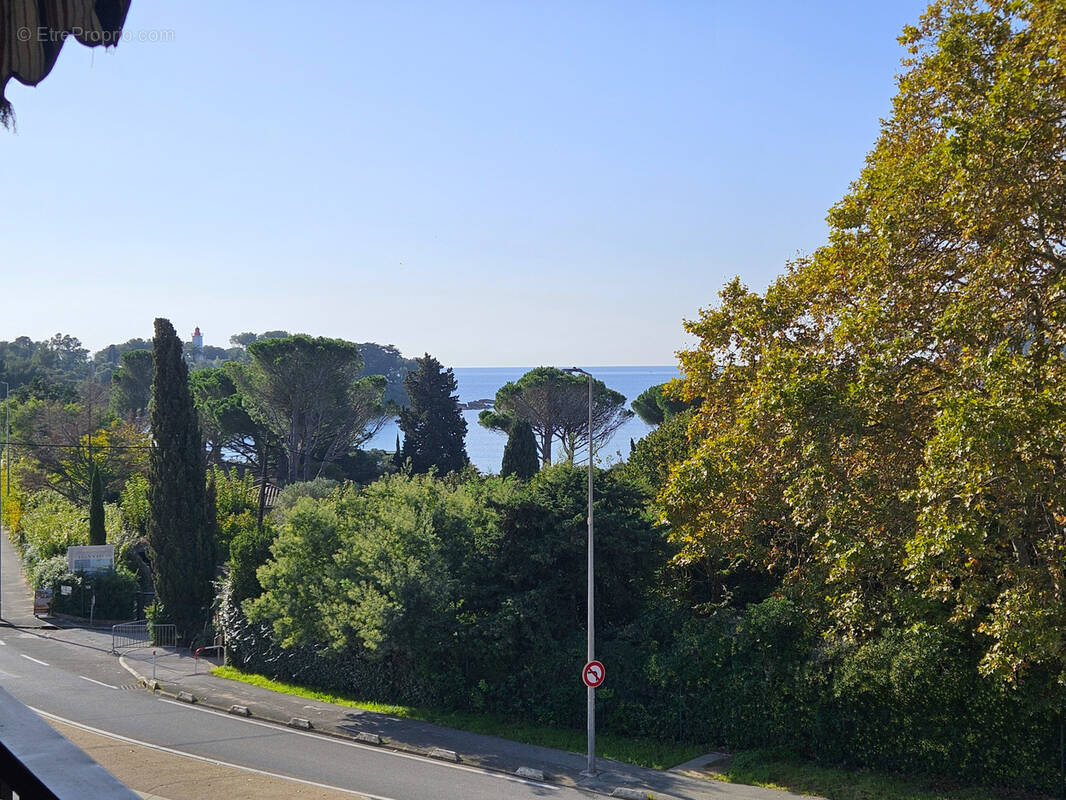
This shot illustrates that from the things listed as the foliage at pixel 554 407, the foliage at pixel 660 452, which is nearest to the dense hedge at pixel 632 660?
the foliage at pixel 660 452

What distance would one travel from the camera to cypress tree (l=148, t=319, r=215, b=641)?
32500 millimetres

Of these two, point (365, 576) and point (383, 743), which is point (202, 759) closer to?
point (383, 743)

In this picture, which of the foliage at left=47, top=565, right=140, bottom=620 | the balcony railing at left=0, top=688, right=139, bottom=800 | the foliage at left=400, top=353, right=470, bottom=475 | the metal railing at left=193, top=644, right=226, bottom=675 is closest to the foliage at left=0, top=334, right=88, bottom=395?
the foliage at left=400, top=353, right=470, bottom=475

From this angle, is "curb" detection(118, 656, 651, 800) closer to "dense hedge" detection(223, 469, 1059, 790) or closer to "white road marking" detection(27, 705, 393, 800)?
"dense hedge" detection(223, 469, 1059, 790)

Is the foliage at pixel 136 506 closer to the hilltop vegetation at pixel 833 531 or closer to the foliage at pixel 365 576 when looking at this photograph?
the hilltop vegetation at pixel 833 531

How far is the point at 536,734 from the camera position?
856 inches

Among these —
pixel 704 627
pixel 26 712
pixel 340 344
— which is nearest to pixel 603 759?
pixel 704 627

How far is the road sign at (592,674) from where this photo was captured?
1912 centimetres

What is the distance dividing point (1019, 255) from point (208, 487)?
2811 centimetres

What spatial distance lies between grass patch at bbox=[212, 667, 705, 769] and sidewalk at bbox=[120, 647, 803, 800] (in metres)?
0.29

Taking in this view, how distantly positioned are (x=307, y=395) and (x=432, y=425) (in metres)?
8.00

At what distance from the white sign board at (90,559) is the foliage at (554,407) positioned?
28.7 m

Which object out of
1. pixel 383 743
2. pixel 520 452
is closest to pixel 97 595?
pixel 520 452

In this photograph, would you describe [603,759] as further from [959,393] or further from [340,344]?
[340,344]
